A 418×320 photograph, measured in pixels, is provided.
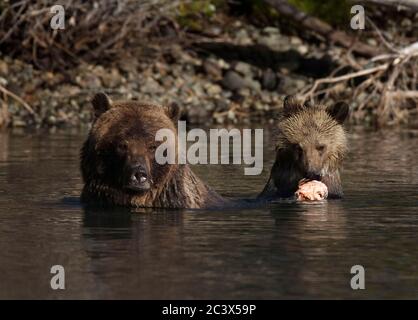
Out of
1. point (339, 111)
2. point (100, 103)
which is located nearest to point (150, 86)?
point (339, 111)

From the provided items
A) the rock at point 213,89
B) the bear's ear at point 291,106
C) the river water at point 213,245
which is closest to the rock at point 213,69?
the rock at point 213,89

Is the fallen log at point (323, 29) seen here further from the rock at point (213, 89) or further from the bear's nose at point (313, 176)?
the bear's nose at point (313, 176)

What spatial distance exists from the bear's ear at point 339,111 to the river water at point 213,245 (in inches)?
35.3

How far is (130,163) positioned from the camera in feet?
37.9

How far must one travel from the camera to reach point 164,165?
1191 centimetres

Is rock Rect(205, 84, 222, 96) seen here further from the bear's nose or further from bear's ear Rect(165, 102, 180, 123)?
bear's ear Rect(165, 102, 180, 123)

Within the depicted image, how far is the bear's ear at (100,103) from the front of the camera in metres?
12.1

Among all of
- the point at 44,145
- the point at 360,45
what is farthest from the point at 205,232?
the point at 360,45

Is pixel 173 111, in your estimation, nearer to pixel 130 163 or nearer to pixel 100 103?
pixel 100 103

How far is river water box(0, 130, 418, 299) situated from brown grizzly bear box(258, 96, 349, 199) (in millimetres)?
403

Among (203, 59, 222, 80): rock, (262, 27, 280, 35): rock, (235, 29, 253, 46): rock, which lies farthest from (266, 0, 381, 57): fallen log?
(203, 59, 222, 80): rock

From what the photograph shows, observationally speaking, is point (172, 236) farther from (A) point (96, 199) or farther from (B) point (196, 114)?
(B) point (196, 114)

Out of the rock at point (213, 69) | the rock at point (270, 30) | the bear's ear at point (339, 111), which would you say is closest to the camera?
the bear's ear at point (339, 111)
